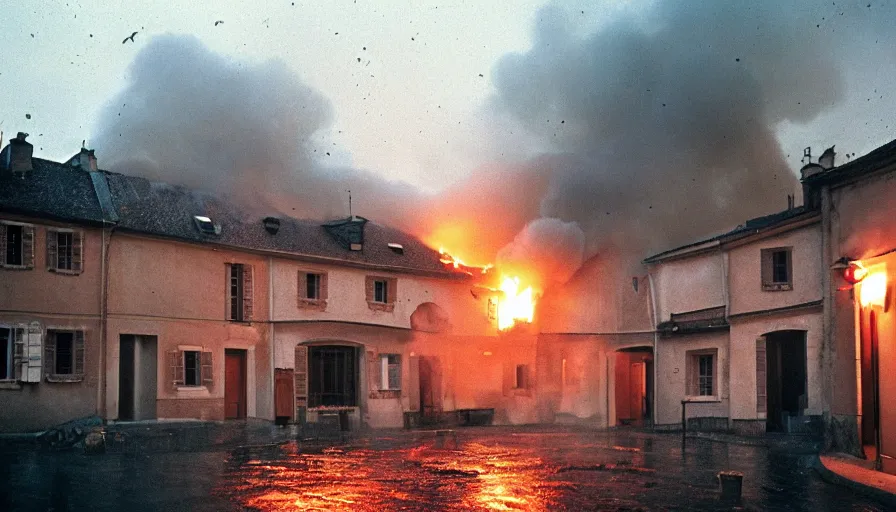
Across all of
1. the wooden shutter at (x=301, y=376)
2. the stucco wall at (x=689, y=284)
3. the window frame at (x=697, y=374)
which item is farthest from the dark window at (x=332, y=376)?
the window frame at (x=697, y=374)

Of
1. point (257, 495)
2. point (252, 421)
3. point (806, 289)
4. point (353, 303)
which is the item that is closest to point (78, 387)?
point (252, 421)

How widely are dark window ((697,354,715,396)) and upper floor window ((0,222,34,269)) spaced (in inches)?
859

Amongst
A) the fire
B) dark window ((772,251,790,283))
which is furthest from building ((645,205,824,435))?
the fire

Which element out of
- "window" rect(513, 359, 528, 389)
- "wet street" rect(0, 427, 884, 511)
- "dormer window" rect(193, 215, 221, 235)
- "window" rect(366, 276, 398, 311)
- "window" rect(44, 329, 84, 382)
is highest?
"dormer window" rect(193, 215, 221, 235)

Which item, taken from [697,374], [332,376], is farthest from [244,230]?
[697,374]

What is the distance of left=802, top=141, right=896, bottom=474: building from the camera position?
19766 millimetres

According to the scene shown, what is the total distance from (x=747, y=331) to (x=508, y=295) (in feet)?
44.6

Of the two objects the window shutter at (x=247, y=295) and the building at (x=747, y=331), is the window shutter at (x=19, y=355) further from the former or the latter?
the building at (x=747, y=331)

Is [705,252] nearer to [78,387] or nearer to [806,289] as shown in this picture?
[806,289]

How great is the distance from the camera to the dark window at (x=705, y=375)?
3422 cm

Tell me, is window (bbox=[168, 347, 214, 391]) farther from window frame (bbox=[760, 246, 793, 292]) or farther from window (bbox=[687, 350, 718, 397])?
window frame (bbox=[760, 246, 793, 292])

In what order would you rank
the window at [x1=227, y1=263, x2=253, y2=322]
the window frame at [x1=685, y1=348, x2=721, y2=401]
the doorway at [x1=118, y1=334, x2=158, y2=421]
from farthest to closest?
the window at [x1=227, y1=263, x2=253, y2=322]
the window frame at [x1=685, y1=348, x2=721, y2=401]
the doorway at [x1=118, y1=334, x2=158, y2=421]

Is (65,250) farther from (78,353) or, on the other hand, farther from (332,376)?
(332,376)

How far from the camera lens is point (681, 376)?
1379 inches
